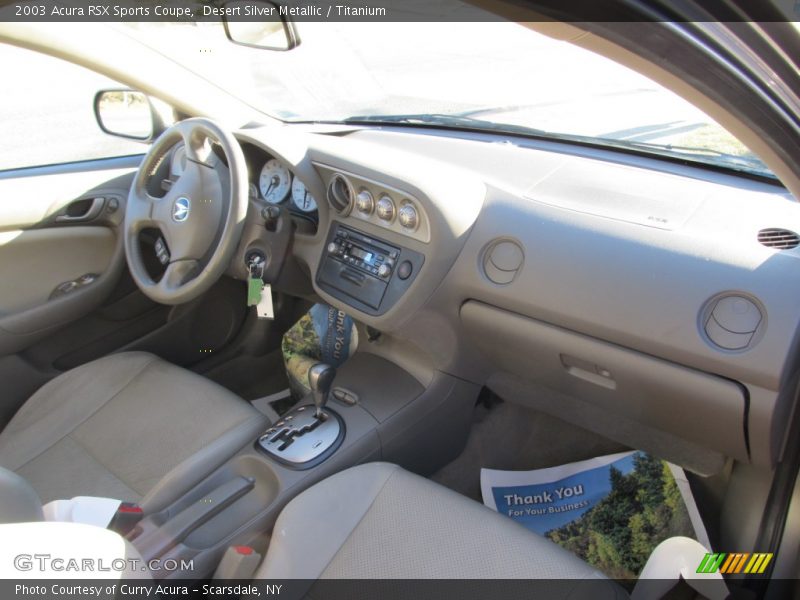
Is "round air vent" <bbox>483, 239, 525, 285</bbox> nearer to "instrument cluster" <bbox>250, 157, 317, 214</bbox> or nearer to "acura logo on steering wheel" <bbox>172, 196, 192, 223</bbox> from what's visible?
"instrument cluster" <bbox>250, 157, 317, 214</bbox>

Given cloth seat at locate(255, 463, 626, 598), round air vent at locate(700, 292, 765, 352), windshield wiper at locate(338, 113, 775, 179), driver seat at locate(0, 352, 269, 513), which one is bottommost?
driver seat at locate(0, 352, 269, 513)

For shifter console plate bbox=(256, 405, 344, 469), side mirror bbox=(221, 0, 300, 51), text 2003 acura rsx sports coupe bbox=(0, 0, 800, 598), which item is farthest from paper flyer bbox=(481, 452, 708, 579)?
side mirror bbox=(221, 0, 300, 51)

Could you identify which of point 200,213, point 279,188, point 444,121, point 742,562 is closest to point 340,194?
point 279,188

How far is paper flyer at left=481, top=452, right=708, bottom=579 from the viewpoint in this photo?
6.26 feet

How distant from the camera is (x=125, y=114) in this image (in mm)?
2561

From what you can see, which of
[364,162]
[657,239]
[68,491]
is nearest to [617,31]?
[657,239]

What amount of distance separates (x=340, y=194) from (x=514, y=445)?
104 centimetres

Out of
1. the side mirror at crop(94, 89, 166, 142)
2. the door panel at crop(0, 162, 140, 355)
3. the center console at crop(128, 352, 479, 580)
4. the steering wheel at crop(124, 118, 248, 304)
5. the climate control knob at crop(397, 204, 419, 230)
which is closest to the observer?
the center console at crop(128, 352, 479, 580)

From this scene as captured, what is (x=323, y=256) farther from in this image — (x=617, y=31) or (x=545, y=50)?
(x=545, y=50)

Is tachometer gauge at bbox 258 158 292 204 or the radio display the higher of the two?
tachometer gauge at bbox 258 158 292 204

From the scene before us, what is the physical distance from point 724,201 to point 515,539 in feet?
3.08

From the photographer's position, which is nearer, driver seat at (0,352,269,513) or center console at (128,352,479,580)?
center console at (128,352,479,580)

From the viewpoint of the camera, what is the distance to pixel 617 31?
2.07 feet

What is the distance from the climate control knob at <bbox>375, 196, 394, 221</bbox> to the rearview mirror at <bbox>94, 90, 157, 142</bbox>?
3.70 ft
